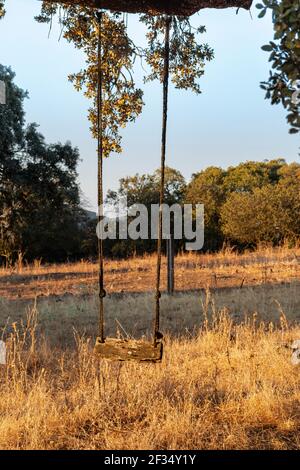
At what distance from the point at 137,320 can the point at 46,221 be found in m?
15.4

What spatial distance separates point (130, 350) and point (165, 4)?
8.29ft

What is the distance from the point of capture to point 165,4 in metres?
4.15

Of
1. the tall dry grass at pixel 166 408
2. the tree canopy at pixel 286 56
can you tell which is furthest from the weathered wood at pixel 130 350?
the tree canopy at pixel 286 56

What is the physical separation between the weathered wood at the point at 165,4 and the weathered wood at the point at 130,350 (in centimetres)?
243

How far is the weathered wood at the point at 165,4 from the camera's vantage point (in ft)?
13.5

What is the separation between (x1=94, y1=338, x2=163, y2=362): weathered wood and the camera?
12.5 ft

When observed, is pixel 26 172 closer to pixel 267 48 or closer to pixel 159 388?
pixel 159 388

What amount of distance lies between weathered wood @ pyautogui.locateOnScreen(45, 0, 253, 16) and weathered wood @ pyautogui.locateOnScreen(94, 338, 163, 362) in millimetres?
2434

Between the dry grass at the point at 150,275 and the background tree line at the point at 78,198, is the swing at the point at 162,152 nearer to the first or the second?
the dry grass at the point at 150,275

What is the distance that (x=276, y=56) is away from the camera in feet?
10.6

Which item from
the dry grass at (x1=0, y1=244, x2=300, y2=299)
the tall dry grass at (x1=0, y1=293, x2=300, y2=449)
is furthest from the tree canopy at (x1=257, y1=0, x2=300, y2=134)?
the dry grass at (x1=0, y1=244, x2=300, y2=299)

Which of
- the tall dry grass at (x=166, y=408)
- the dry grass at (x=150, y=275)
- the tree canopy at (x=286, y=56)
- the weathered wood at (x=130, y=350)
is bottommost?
the tall dry grass at (x=166, y=408)

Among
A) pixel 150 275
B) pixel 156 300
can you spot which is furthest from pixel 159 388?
pixel 150 275

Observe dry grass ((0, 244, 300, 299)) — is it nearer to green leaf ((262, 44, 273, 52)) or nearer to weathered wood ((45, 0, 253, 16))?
weathered wood ((45, 0, 253, 16))
